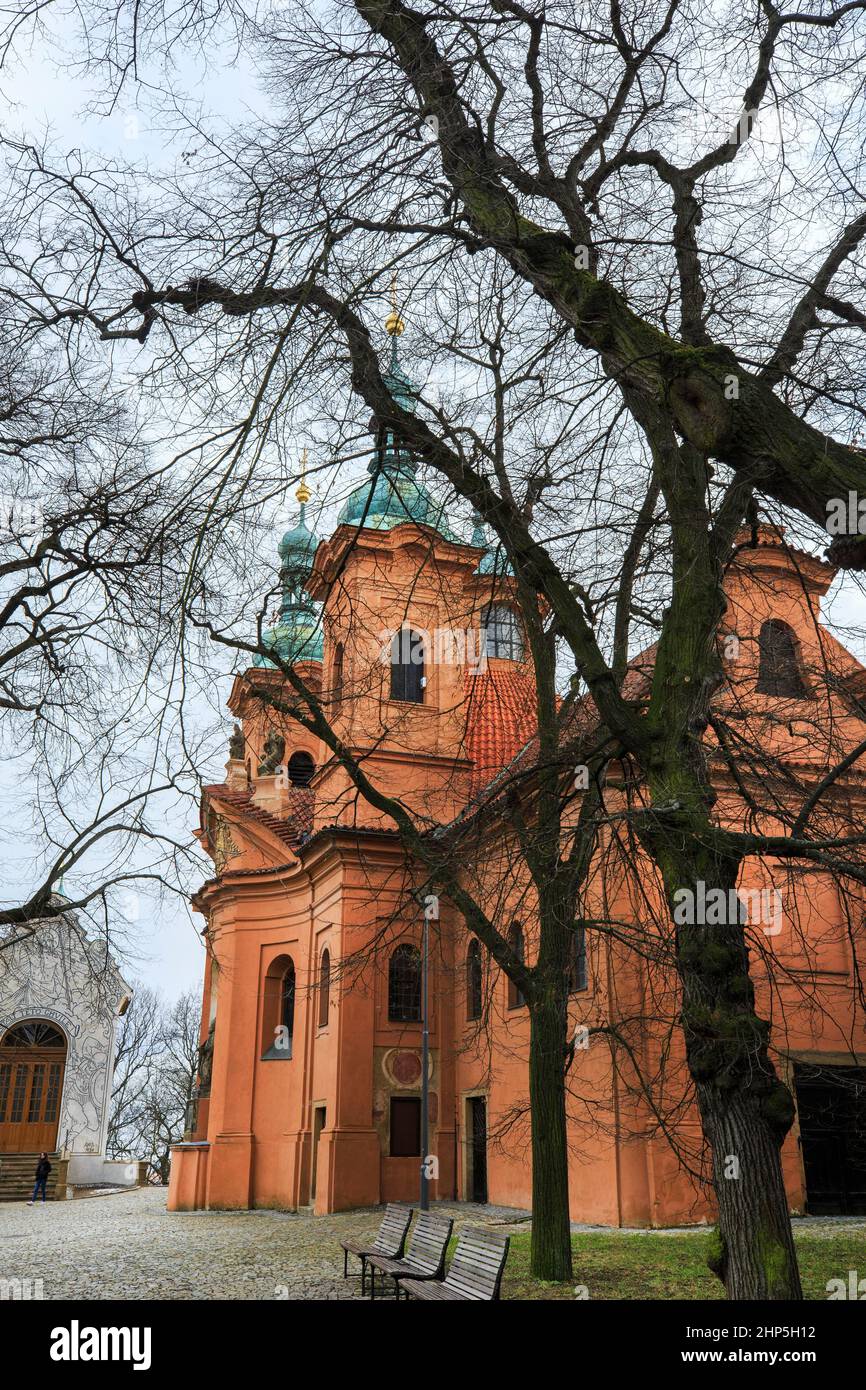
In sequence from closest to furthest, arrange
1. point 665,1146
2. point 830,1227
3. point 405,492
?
point 405,492 → point 830,1227 → point 665,1146

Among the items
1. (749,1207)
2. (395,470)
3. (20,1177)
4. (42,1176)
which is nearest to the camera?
(749,1207)

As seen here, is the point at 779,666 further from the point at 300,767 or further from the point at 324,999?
the point at 300,767

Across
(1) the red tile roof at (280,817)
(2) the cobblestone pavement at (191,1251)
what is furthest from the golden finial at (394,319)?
(1) the red tile roof at (280,817)

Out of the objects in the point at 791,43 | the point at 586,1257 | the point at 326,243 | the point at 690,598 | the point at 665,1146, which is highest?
the point at 791,43

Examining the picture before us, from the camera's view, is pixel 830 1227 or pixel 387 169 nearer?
pixel 387 169

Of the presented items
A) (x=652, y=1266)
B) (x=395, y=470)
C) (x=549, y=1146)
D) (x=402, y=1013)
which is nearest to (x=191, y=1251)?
(x=652, y=1266)

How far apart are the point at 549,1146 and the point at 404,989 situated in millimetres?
13756

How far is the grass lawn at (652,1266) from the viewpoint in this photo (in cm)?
1033

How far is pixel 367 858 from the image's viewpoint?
81.5ft

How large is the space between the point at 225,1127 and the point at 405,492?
2059 centimetres

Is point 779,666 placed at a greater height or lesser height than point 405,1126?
greater

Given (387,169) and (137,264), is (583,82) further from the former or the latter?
(137,264)

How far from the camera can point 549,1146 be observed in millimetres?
11273
